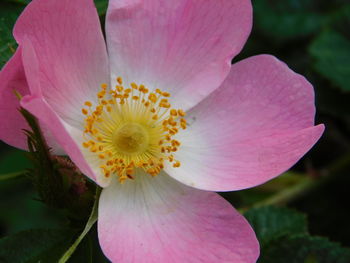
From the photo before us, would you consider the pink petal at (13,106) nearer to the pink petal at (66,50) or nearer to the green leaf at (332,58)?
the pink petal at (66,50)

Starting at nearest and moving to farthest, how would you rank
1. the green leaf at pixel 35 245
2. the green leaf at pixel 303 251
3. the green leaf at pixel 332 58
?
the green leaf at pixel 35 245 → the green leaf at pixel 303 251 → the green leaf at pixel 332 58

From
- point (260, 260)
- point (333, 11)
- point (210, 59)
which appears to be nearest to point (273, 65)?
point (210, 59)

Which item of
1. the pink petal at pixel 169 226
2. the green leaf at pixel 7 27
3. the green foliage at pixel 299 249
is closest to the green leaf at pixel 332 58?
the green foliage at pixel 299 249

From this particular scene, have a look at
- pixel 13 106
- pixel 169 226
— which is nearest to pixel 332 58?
pixel 169 226

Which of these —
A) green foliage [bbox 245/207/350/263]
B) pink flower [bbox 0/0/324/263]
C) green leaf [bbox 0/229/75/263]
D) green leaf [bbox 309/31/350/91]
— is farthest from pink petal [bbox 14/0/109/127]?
green leaf [bbox 309/31/350/91]

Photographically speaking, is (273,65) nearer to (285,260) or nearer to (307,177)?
(285,260)
